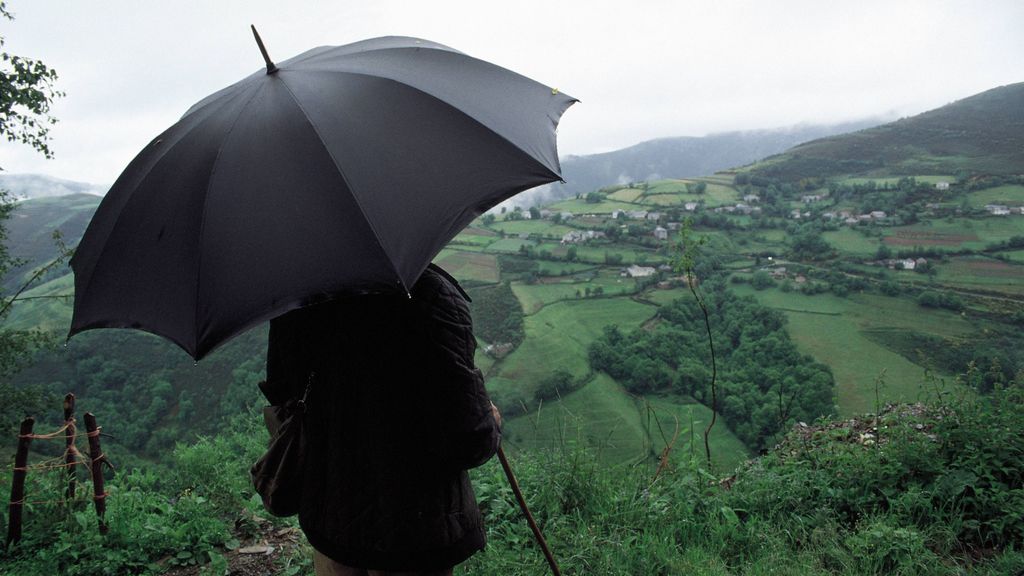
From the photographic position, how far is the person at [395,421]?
1095 mm

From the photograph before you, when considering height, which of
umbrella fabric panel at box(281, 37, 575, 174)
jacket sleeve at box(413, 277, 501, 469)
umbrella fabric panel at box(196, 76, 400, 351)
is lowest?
jacket sleeve at box(413, 277, 501, 469)

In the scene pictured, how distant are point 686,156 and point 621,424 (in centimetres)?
14160

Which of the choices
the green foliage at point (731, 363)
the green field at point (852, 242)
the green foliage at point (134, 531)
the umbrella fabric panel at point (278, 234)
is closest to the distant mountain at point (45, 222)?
the green foliage at point (731, 363)

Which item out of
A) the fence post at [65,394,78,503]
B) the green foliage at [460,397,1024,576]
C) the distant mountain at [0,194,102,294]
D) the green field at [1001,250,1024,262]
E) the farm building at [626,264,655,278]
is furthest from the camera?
the distant mountain at [0,194,102,294]

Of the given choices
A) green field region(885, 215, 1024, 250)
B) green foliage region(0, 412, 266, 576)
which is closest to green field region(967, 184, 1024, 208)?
green field region(885, 215, 1024, 250)

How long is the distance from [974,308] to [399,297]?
24.2 meters

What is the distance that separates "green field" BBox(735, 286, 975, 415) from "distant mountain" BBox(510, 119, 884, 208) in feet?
314

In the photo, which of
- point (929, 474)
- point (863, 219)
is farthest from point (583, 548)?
point (863, 219)

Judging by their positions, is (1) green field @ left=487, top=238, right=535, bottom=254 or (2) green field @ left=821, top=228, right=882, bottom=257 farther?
(1) green field @ left=487, top=238, right=535, bottom=254

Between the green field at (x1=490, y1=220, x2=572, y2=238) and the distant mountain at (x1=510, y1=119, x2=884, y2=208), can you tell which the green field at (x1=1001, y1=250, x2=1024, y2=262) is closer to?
the green field at (x1=490, y1=220, x2=572, y2=238)

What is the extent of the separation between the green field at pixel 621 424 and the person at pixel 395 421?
1.91 m

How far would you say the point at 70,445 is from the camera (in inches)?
126

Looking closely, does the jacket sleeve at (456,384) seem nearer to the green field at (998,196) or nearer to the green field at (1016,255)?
the green field at (1016,255)

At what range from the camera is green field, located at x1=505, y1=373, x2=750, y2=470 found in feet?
11.0
